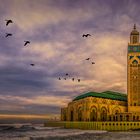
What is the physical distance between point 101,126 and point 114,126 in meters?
5.73

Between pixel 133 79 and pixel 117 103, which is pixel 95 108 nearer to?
pixel 117 103

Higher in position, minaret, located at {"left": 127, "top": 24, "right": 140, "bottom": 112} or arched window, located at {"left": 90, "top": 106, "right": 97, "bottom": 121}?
minaret, located at {"left": 127, "top": 24, "right": 140, "bottom": 112}

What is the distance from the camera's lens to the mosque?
15250 centimetres

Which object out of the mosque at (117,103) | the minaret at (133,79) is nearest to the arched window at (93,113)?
the mosque at (117,103)

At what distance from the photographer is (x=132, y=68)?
164875mm

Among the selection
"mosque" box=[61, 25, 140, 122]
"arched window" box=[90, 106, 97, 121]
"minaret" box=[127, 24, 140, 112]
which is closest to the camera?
"mosque" box=[61, 25, 140, 122]

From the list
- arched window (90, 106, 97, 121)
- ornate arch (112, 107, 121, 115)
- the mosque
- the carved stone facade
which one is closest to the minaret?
the mosque

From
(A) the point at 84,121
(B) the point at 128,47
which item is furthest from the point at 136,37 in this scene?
(A) the point at 84,121

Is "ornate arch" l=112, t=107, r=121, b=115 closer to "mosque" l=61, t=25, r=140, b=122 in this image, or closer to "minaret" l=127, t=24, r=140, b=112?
"mosque" l=61, t=25, r=140, b=122

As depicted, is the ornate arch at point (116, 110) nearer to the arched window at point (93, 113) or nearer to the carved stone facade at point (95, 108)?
the carved stone facade at point (95, 108)

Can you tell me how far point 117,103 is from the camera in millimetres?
165625

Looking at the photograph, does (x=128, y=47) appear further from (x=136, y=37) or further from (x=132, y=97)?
(x=132, y=97)

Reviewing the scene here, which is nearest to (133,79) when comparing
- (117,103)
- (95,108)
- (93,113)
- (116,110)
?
(117,103)

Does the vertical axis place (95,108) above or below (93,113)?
above
